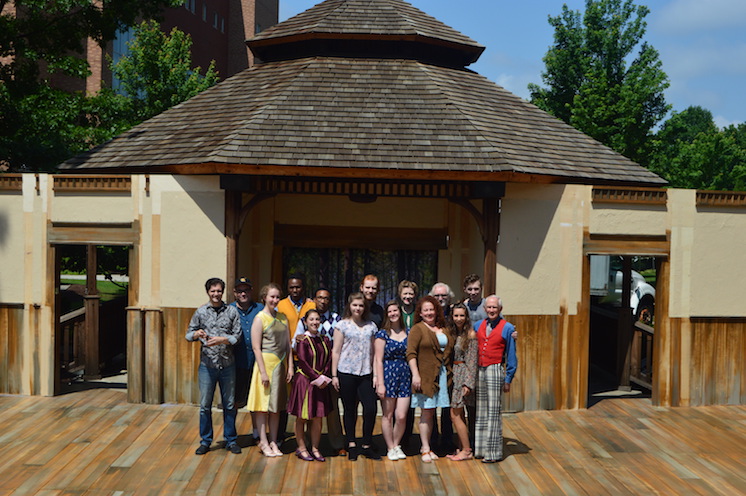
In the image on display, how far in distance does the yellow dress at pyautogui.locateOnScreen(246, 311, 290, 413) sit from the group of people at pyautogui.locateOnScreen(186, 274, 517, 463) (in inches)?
0.4

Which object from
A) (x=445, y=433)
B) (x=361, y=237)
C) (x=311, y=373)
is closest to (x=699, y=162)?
(x=361, y=237)

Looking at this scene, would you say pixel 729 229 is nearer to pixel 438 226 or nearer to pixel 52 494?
pixel 438 226

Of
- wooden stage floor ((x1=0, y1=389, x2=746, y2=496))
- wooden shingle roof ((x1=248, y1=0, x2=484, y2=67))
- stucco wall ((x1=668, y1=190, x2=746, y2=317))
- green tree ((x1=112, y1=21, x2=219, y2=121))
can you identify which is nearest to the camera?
wooden stage floor ((x1=0, y1=389, x2=746, y2=496))

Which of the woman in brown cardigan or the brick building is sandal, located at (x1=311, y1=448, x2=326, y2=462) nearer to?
the woman in brown cardigan

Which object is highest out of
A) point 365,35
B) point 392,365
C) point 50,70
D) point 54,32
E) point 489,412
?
point 54,32

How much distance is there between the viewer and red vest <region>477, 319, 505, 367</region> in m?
7.53

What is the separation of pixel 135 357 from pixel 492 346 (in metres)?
5.03

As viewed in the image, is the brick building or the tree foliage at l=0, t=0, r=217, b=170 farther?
the brick building

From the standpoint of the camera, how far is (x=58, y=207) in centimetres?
1009

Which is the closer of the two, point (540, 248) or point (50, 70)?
point (540, 248)

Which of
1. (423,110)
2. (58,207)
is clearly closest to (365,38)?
→ (423,110)

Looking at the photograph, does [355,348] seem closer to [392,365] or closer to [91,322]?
[392,365]

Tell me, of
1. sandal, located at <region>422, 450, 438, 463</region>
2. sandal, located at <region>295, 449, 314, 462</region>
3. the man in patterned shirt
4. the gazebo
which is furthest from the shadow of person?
the man in patterned shirt

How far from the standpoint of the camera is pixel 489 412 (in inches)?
300
